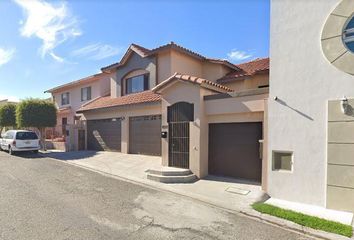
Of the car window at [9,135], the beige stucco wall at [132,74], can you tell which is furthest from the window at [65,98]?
the beige stucco wall at [132,74]

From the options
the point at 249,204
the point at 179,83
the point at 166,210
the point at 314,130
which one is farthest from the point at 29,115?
the point at 314,130

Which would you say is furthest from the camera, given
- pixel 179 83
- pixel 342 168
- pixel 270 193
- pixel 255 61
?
pixel 255 61

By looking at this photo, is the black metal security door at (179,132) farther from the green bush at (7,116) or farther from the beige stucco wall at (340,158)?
the green bush at (7,116)

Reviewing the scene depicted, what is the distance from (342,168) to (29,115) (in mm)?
21174

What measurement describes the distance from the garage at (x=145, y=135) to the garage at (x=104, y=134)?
1464 millimetres

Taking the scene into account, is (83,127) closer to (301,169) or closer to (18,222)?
(18,222)

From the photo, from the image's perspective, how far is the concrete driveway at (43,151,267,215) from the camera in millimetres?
7751

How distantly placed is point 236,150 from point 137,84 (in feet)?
34.1

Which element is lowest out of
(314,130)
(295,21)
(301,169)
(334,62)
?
(301,169)

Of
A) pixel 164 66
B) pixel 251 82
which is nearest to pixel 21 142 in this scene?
pixel 164 66

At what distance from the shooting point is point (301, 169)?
752cm

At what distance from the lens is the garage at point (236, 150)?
31.6 ft

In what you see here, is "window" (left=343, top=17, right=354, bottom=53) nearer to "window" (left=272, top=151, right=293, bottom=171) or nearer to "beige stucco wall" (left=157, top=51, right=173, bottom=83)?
"window" (left=272, top=151, right=293, bottom=171)

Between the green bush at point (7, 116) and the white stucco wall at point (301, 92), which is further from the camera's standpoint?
the green bush at point (7, 116)
